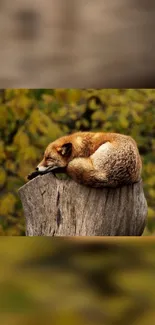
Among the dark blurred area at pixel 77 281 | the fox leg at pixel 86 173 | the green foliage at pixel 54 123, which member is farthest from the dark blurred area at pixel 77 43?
the dark blurred area at pixel 77 281

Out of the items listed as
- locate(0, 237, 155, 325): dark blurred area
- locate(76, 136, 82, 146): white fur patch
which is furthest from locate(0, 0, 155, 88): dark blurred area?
locate(0, 237, 155, 325): dark blurred area

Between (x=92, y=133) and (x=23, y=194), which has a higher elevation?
(x=92, y=133)

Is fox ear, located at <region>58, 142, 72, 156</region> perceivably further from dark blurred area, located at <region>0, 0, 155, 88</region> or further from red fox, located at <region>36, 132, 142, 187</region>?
dark blurred area, located at <region>0, 0, 155, 88</region>

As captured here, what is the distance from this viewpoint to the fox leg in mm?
1667

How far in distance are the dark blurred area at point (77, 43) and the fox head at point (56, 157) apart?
24 cm

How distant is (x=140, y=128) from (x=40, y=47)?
0.48 meters

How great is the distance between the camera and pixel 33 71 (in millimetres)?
1796

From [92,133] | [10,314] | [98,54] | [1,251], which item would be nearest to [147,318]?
[10,314]

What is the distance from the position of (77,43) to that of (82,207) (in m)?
0.61

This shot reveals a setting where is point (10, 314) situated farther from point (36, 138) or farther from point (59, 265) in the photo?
point (36, 138)

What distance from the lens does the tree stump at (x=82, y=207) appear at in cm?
169

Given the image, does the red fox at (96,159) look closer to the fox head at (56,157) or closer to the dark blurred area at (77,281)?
the fox head at (56,157)

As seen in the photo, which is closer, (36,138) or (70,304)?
(70,304)

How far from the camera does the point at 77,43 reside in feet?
5.84
